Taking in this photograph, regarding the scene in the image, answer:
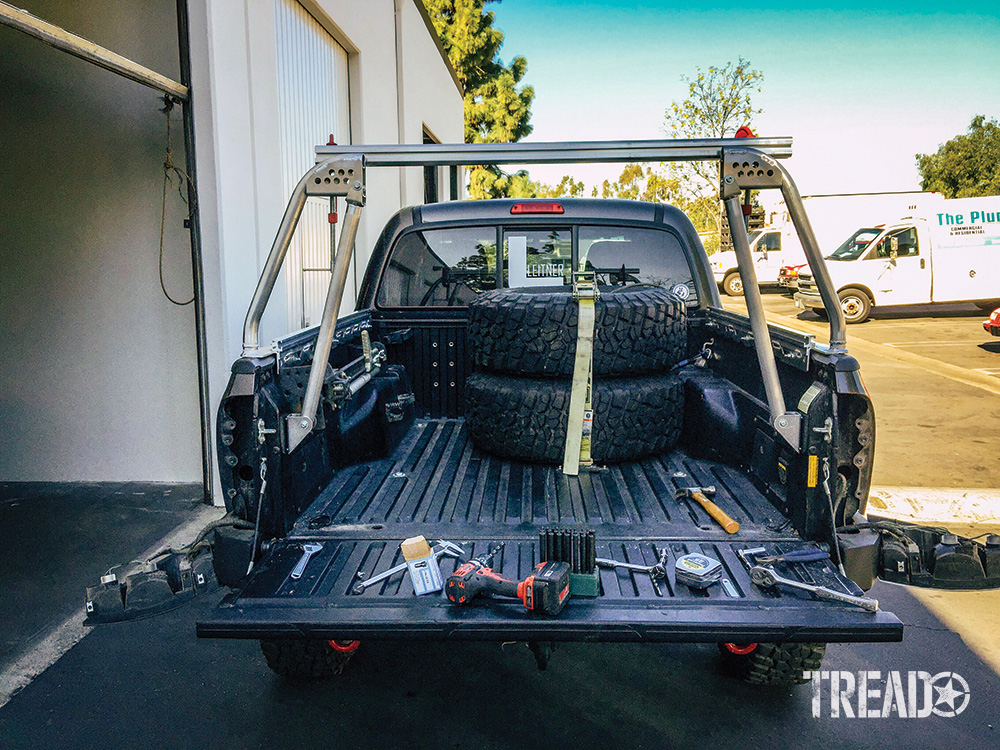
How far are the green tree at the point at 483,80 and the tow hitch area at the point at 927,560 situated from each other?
28.3m

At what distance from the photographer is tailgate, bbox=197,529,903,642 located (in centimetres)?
211

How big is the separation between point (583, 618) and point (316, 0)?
680cm

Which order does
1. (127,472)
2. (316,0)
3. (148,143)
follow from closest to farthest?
(148,143)
(127,472)
(316,0)

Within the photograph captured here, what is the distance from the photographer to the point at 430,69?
14477 mm

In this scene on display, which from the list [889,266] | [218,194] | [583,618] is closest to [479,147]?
[583,618]

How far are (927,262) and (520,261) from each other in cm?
1604

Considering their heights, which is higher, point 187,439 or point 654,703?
point 187,439

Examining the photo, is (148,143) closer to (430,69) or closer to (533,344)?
(533,344)

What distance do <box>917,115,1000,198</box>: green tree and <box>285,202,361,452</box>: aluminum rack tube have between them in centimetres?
5486

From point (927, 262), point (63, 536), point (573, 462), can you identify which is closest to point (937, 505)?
point (573, 462)

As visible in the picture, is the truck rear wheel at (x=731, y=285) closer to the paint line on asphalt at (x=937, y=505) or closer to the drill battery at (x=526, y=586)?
the paint line on asphalt at (x=937, y=505)

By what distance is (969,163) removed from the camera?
1945 inches

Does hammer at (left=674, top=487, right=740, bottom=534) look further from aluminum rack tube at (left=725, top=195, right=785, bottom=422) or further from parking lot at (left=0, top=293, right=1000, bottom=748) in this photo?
parking lot at (left=0, top=293, right=1000, bottom=748)

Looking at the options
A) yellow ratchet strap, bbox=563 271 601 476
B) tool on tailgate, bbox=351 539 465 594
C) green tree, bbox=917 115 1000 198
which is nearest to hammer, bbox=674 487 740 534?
yellow ratchet strap, bbox=563 271 601 476
